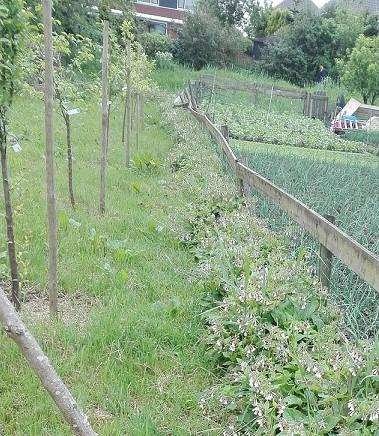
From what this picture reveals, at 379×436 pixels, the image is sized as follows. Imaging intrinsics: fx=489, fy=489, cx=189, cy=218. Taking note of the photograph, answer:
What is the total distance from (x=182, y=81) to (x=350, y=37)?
→ 601 inches

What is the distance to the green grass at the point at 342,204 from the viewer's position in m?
2.85

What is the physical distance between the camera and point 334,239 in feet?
9.05

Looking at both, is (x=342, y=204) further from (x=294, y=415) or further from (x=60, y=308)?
(x=294, y=415)

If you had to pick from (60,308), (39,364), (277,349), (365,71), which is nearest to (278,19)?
(365,71)

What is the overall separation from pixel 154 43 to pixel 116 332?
29.1 metres

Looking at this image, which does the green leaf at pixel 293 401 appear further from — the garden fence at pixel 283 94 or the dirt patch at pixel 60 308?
the garden fence at pixel 283 94

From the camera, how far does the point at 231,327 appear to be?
2.72m

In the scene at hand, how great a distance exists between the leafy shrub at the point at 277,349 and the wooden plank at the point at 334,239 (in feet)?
0.81

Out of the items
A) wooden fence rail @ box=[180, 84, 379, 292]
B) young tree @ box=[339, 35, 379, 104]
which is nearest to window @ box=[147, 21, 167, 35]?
young tree @ box=[339, 35, 379, 104]

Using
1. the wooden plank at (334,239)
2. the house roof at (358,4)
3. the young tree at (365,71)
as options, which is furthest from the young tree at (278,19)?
the wooden plank at (334,239)

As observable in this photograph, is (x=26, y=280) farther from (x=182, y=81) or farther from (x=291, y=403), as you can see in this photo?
(x=182, y=81)

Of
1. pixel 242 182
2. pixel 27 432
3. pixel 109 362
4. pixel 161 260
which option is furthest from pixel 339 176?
pixel 27 432

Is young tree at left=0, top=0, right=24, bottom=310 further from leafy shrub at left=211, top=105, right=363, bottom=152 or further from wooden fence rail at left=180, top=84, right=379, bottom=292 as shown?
leafy shrub at left=211, top=105, right=363, bottom=152

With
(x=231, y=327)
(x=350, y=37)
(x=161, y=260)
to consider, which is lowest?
(x=161, y=260)
